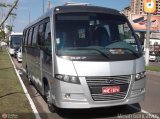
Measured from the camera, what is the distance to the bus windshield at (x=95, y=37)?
859 cm

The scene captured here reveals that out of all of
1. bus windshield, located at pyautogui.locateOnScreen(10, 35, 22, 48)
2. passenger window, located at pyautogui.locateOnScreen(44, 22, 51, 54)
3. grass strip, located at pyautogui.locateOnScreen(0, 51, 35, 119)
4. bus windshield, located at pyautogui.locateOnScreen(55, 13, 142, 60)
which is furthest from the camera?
bus windshield, located at pyautogui.locateOnScreen(10, 35, 22, 48)

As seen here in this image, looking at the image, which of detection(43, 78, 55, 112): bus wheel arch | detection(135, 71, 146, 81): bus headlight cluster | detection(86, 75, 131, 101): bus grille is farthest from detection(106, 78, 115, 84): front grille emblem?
detection(43, 78, 55, 112): bus wheel arch

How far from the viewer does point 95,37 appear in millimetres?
9039

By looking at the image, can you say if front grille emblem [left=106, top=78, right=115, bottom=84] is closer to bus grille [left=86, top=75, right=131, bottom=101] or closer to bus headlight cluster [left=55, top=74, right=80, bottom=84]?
bus grille [left=86, top=75, right=131, bottom=101]

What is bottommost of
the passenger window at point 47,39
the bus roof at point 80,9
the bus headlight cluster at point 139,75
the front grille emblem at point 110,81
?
the front grille emblem at point 110,81

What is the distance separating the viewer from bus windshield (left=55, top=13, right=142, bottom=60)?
8594 mm

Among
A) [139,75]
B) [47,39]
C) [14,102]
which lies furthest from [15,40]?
[139,75]

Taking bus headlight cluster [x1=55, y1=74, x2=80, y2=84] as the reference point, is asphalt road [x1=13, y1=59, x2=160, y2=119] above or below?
below

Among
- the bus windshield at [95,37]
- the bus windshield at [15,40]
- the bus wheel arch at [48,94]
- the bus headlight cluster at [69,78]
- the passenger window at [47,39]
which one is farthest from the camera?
the bus windshield at [15,40]

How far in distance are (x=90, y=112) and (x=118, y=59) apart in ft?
5.96

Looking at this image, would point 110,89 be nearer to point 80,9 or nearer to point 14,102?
point 80,9

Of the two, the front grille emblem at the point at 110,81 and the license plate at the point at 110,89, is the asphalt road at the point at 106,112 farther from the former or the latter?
the front grille emblem at the point at 110,81

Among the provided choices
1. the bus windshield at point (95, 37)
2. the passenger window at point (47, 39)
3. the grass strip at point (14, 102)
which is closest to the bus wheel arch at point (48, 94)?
the grass strip at point (14, 102)

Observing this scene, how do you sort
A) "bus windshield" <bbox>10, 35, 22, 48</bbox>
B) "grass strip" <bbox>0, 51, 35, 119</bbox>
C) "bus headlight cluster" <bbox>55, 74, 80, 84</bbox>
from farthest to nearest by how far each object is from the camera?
"bus windshield" <bbox>10, 35, 22, 48</bbox> → "grass strip" <bbox>0, 51, 35, 119</bbox> → "bus headlight cluster" <bbox>55, 74, 80, 84</bbox>
